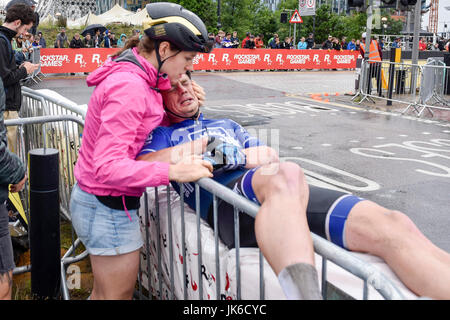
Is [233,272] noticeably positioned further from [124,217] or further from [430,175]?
[430,175]

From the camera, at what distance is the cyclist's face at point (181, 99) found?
117 inches

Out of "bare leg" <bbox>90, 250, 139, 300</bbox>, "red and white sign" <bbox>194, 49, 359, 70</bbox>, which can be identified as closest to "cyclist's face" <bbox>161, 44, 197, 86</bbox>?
"bare leg" <bbox>90, 250, 139, 300</bbox>

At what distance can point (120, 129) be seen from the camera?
2.35 m

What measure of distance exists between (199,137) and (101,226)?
0.72 metres

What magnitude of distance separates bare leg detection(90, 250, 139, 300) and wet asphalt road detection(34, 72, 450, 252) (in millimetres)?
3348

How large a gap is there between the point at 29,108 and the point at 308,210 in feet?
16.2

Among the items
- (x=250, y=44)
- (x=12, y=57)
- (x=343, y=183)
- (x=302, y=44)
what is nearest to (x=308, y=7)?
(x=302, y=44)

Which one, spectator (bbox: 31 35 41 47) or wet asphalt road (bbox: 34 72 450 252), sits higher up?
spectator (bbox: 31 35 41 47)

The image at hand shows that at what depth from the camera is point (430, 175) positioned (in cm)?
742

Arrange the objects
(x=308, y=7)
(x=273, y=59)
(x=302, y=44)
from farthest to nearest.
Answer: (x=308, y=7), (x=302, y=44), (x=273, y=59)

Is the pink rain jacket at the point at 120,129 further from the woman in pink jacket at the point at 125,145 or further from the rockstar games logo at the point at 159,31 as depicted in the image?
the rockstar games logo at the point at 159,31

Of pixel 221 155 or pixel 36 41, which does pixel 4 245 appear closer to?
pixel 221 155

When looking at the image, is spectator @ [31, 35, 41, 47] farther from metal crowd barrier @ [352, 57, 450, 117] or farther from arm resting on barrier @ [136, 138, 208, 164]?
arm resting on barrier @ [136, 138, 208, 164]

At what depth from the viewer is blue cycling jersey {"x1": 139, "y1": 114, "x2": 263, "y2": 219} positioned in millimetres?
2771
